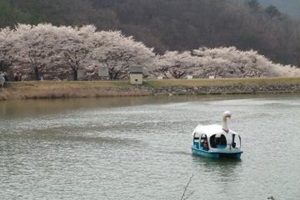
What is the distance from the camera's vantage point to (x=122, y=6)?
108875 mm

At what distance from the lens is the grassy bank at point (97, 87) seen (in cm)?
4503

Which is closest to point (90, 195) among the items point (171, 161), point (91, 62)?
point (171, 161)

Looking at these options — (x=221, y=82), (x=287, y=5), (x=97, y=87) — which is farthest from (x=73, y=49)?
(x=287, y=5)

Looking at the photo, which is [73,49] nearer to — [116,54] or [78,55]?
[78,55]

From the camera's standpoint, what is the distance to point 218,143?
18.9m

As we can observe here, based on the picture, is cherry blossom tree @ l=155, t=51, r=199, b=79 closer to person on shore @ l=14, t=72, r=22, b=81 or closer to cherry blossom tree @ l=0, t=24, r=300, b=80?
cherry blossom tree @ l=0, t=24, r=300, b=80

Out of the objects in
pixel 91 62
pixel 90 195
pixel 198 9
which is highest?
pixel 198 9

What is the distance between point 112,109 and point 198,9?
272 feet

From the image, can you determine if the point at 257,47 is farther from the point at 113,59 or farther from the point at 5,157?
the point at 5,157

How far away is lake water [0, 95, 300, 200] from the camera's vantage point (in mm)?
14688

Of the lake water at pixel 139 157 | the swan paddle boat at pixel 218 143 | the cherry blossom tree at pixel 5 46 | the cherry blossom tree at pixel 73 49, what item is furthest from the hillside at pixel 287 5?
the swan paddle boat at pixel 218 143

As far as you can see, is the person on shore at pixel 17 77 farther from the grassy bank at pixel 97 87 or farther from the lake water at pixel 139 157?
the lake water at pixel 139 157

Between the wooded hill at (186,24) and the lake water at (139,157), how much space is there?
2191 inches

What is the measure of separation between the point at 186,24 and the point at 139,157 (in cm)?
8995
